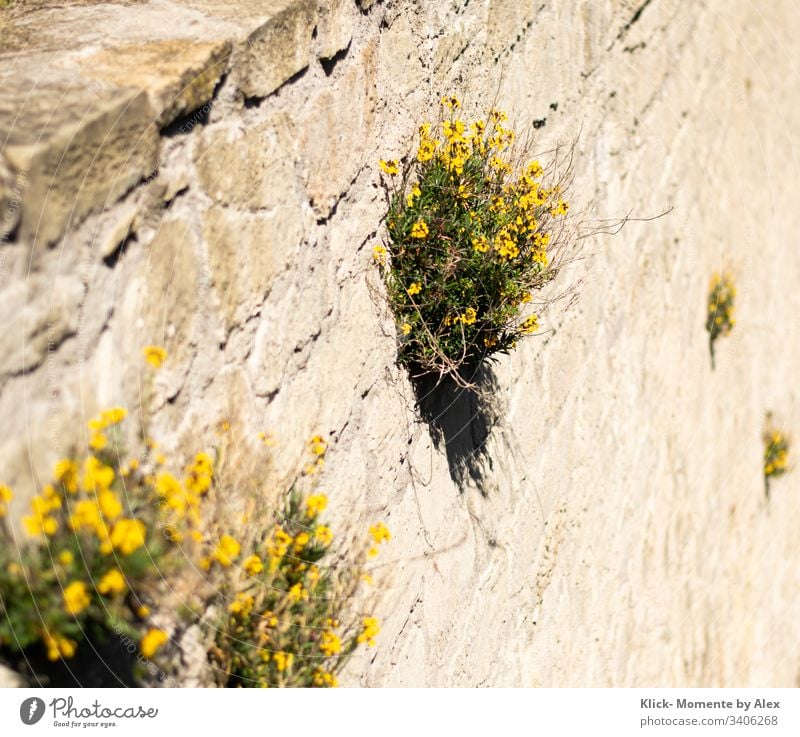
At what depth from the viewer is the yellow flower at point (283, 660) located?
2.05m

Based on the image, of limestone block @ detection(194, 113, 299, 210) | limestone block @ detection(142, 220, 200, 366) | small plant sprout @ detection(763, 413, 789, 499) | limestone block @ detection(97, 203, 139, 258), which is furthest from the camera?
small plant sprout @ detection(763, 413, 789, 499)

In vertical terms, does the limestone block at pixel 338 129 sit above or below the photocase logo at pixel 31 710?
above

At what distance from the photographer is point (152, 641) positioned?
1665mm

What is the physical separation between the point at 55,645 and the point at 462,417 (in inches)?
72.4

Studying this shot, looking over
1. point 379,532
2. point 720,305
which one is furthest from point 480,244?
point 720,305

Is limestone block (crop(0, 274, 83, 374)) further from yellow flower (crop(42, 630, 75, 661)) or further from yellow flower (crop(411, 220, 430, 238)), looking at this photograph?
yellow flower (crop(411, 220, 430, 238))

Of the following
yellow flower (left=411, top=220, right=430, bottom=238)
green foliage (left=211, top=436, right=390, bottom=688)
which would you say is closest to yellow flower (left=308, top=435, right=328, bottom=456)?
green foliage (left=211, top=436, right=390, bottom=688)

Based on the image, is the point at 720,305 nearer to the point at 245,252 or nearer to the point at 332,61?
the point at 332,61

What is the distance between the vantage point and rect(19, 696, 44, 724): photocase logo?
1.71 m

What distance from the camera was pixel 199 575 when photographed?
191 cm

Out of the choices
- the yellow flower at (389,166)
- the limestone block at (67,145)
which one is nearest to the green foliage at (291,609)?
the limestone block at (67,145)

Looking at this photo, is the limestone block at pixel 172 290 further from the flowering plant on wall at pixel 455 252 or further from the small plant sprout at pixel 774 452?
the small plant sprout at pixel 774 452

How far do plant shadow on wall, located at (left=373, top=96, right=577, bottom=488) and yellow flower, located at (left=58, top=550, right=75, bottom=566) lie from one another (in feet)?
4.69

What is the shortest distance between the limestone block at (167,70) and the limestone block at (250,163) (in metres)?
0.11
